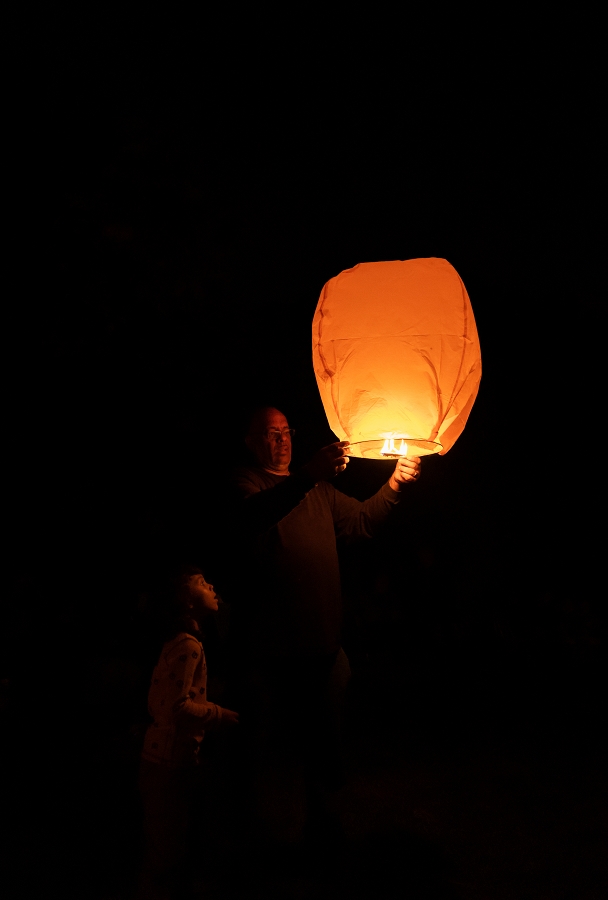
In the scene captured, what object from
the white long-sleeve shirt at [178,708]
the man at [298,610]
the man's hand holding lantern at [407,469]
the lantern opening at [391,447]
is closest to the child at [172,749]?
the white long-sleeve shirt at [178,708]

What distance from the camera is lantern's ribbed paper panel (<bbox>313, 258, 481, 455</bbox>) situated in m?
1.83

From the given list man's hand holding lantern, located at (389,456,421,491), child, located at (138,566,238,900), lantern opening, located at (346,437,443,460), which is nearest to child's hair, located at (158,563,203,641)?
child, located at (138,566,238,900)

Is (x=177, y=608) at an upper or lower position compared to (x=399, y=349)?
lower

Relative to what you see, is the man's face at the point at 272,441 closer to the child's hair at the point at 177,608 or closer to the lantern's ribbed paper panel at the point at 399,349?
the lantern's ribbed paper panel at the point at 399,349

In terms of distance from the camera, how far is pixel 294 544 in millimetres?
2072

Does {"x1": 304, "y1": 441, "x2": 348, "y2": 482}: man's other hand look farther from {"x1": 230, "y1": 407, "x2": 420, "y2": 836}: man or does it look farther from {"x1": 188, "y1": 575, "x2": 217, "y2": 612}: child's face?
{"x1": 188, "y1": 575, "x2": 217, "y2": 612}: child's face

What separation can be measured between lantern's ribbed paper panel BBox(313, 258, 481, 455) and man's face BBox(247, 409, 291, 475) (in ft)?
1.23

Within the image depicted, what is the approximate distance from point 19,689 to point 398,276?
281 cm

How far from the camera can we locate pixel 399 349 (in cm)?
183

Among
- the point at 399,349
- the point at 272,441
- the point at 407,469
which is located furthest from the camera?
the point at 272,441

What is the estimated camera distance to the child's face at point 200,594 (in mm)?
1984

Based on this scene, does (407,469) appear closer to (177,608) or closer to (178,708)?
(177,608)

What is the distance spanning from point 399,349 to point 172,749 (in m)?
1.27

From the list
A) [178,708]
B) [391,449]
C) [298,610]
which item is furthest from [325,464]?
[178,708]
